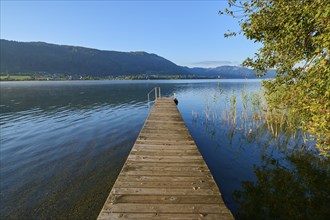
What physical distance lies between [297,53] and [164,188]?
19.5ft

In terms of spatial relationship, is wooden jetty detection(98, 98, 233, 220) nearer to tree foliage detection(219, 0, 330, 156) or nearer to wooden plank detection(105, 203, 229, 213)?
wooden plank detection(105, 203, 229, 213)

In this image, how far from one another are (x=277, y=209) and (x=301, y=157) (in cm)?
634

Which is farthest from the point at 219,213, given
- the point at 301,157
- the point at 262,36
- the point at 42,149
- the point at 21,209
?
the point at 42,149

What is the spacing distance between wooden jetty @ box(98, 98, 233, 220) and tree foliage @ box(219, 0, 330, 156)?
3.49 metres

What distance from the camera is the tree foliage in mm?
4404

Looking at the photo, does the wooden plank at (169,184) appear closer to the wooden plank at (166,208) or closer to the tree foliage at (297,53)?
the wooden plank at (166,208)

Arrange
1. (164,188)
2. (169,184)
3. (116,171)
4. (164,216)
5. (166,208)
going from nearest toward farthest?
(164,216) < (166,208) < (164,188) < (169,184) < (116,171)

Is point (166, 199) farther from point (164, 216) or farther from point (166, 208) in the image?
point (164, 216)

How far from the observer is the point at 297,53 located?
18.0 ft

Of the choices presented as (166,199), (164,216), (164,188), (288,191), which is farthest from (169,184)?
(288,191)

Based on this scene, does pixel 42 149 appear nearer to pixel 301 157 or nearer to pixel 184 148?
pixel 184 148

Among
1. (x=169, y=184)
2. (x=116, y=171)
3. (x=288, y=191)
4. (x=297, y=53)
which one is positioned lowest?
(x=116, y=171)

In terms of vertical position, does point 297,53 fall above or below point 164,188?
above

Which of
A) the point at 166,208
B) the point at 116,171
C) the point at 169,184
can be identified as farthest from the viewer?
the point at 116,171
